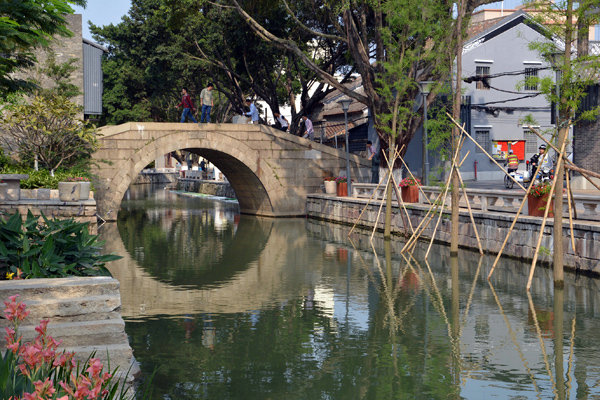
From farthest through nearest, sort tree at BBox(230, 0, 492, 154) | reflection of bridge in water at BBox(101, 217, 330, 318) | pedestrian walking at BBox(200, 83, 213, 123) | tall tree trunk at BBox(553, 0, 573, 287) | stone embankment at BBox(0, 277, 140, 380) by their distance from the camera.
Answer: pedestrian walking at BBox(200, 83, 213, 123) → tree at BBox(230, 0, 492, 154) → tall tree trunk at BBox(553, 0, 573, 287) → reflection of bridge in water at BBox(101, 217, 330, 318) → stone embankment at BBox(0, 277, 140, 380)

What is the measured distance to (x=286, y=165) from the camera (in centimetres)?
3042

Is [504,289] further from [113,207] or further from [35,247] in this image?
[113,207]

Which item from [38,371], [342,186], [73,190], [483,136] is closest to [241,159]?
[342,186]

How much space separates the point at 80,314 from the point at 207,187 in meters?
46.5

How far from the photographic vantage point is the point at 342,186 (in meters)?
29.0

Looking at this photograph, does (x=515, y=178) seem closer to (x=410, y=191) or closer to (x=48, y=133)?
(x=410, y=191)

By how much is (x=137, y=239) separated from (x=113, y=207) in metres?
5.26

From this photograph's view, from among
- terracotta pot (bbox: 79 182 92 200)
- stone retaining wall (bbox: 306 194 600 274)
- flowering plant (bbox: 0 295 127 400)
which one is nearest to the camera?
flowering plant (bbox: 0 295 127 400)

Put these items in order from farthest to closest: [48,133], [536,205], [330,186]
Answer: [330,186]
[48,133]
[536,205]

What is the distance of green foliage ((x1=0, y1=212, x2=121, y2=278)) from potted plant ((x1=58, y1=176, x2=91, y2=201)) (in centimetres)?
1356

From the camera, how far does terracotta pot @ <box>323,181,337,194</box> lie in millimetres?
30016

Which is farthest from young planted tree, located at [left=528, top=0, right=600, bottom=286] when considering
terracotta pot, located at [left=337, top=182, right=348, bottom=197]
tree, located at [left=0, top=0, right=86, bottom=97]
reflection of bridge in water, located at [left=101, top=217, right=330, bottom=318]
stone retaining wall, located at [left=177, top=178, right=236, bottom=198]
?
stone retaining wall, located at [left=177, top=178, right=236, bottom=198]

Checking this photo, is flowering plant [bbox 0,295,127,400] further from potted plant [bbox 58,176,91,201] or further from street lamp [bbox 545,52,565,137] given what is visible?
potted plant [bbox 58,176,91,201]

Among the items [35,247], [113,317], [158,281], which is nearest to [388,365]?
[113,317]
